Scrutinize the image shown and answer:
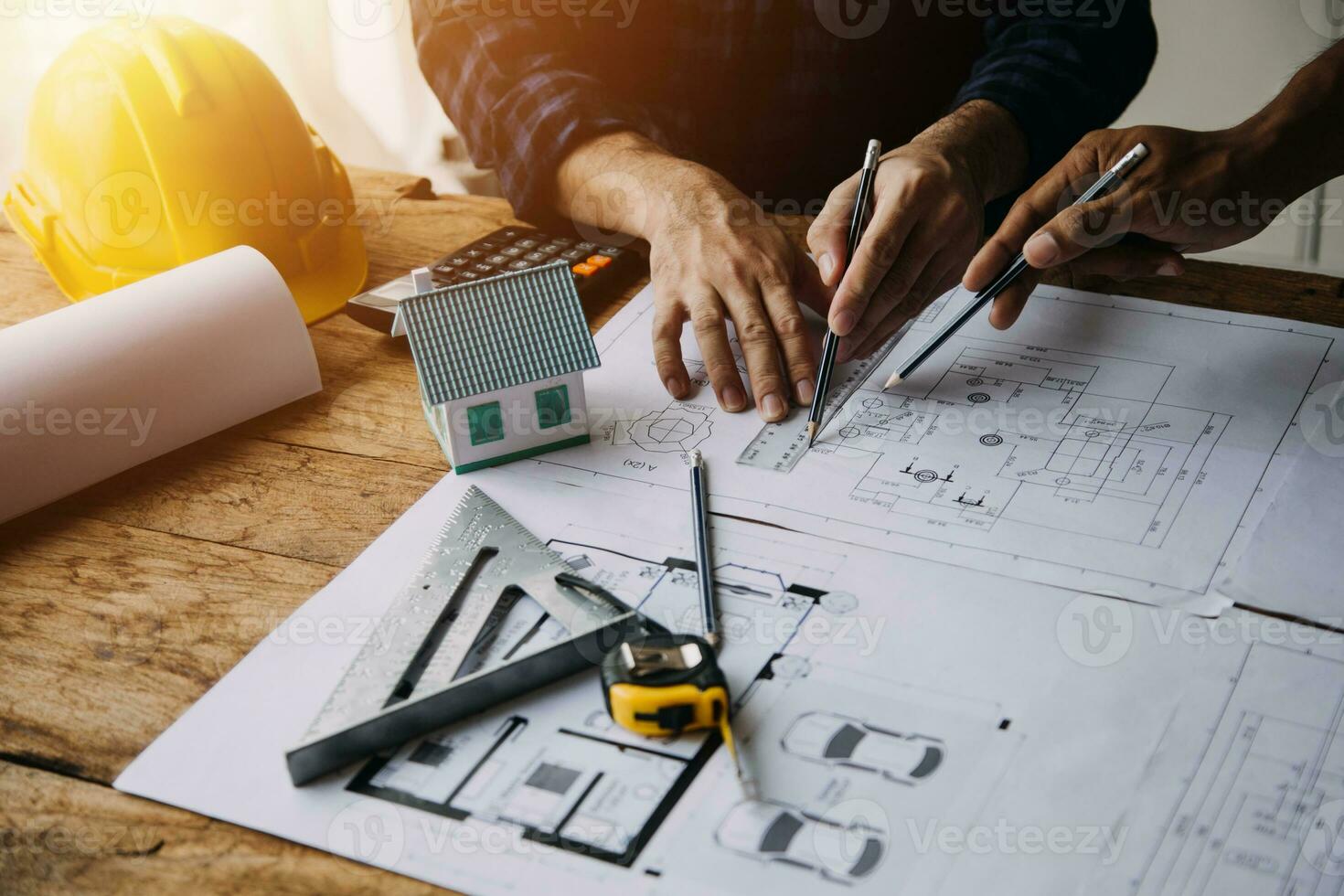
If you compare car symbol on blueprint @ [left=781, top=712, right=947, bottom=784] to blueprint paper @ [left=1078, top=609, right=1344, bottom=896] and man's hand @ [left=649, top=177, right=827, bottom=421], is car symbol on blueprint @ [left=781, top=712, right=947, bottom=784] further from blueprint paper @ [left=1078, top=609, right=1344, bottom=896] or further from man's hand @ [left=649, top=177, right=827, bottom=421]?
man's hand @ [left=649, top=177, right=827, bottom=421]

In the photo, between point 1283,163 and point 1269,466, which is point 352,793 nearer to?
point 1269,466

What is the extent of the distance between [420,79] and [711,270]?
1542mm

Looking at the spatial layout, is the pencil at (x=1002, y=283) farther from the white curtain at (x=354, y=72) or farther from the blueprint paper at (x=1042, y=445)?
the white curtain at (x=354, y=72)

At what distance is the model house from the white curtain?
1399 millimetres

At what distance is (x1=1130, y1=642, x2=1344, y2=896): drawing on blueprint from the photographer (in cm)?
47

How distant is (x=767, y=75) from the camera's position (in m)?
1.32

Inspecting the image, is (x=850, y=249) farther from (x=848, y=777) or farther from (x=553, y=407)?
(x=848, y=777)

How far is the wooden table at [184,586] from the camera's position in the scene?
0.51 m

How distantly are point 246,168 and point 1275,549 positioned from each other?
89 cm

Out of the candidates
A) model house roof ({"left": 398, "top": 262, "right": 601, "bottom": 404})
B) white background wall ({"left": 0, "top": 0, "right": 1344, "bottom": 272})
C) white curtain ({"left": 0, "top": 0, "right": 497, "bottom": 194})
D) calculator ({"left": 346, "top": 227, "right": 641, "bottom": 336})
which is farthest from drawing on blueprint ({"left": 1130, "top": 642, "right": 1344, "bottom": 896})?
white curtain ({"left": 0, "top": 0, "right": 497, "bottom": 194})

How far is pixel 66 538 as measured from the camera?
75cm

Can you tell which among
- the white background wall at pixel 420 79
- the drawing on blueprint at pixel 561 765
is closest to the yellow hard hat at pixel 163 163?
the drawing on blueprint at pixel 561 765

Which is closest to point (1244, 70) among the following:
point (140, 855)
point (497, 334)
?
point (497, 334)

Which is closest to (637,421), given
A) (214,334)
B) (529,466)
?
(529,466)
